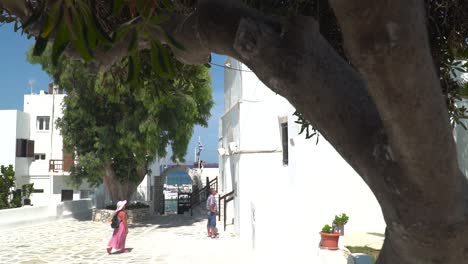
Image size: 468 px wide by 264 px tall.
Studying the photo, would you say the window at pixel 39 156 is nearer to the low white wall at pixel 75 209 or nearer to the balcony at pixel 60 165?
the balcony at pixel 60 165

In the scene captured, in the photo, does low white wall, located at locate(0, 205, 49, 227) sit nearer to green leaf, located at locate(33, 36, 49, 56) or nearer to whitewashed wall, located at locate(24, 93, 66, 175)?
whitewashed wall, located at locate(24, 93, 66, 175)

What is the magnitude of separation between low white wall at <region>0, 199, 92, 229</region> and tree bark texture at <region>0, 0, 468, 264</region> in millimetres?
18747

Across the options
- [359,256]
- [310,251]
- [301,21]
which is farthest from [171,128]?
[301,21]

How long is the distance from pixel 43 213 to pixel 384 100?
73.2ft

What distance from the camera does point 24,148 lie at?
111 feet

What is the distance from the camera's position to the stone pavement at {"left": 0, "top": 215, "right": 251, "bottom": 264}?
12.6m

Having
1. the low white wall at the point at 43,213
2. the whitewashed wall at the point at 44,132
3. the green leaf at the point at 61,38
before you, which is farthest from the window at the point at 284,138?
the whitewashed wall at the point at 44,132

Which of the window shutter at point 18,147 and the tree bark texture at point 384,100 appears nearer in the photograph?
the tree bark texture at point 384,100

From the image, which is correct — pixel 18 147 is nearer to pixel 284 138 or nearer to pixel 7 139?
pixel 7 139

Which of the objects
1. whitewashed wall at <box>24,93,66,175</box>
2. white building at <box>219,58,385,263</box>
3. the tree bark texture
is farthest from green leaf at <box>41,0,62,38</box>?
whitewashed wall at <box>24,93,66,175</box>

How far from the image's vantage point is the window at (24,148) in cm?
3295

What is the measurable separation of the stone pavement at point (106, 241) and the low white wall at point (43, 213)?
13.5 inches

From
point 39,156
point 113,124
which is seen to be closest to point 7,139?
point 39,156

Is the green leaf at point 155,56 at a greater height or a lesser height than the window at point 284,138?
lesser
